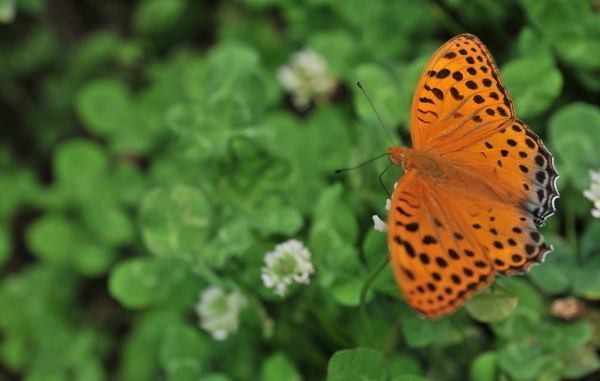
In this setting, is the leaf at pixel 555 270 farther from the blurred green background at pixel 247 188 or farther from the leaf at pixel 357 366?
the leaf at pixel 357 366

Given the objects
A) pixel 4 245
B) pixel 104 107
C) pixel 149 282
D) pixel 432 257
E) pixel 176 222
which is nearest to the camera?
pixel 432 257

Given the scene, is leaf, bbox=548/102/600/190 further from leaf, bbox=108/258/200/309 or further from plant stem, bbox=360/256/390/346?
leaf, bbox=108/258/200/309

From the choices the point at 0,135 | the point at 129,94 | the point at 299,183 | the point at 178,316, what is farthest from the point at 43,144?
the point at 299,183

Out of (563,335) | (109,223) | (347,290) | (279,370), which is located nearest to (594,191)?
(563,335)

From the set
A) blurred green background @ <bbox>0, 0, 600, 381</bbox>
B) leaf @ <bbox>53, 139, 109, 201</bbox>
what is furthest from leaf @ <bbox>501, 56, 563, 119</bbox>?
leaf @ <bbox>53, 139, 109, 201</bbox>

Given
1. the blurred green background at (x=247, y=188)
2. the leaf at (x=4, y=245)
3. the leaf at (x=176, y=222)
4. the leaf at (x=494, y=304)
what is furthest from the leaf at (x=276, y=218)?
the leaf at (x=4, y=245)

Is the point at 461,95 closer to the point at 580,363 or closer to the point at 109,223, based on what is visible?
the point at 580,363

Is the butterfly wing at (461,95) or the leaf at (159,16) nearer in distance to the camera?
the butterfly wing at (461,95)
